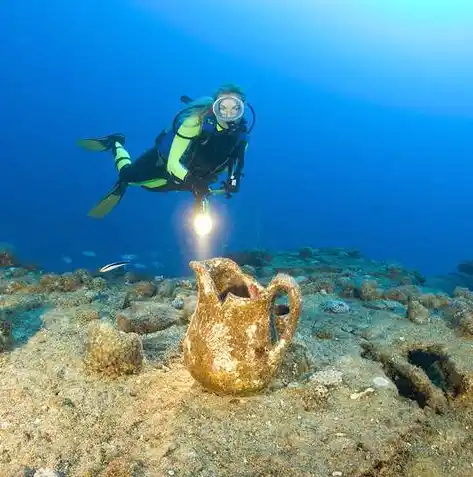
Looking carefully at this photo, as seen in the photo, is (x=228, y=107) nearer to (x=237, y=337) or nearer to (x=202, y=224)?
(x=202, y=224)

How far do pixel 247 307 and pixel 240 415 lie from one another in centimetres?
95

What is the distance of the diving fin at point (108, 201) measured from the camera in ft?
30.5

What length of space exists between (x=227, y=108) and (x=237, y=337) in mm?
4339

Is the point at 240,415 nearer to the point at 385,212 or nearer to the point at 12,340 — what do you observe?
the point at 12,340

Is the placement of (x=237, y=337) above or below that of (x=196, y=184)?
below

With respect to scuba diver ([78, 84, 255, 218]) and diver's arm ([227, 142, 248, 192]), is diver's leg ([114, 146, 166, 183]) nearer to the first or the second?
scuba diver ([78, 84, 255, 218])

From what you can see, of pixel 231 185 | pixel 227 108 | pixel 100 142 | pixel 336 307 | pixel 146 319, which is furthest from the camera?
pixel 100 142

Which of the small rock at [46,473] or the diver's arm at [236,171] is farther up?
the diver's arm at [236,171]

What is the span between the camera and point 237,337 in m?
3.51

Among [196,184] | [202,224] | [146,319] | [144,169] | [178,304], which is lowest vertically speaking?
[178,304]

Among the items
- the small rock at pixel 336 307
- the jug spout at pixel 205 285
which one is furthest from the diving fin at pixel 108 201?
the jug spout at pixel 205 285

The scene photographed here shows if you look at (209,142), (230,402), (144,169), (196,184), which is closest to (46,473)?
(230,402)

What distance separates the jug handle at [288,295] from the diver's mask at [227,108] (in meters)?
3.80

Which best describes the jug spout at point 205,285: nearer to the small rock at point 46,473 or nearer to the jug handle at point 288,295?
the jug handle at point 288,295
